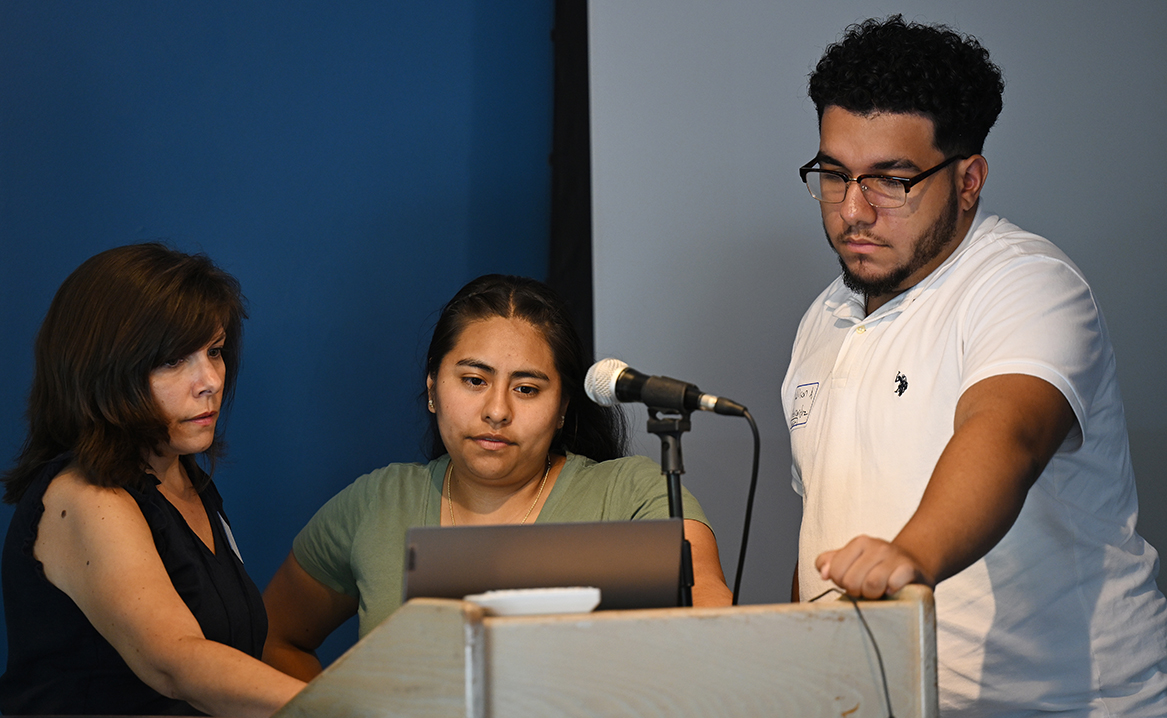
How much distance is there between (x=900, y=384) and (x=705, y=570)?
549 millimetres

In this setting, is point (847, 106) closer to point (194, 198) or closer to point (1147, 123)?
point (1147, 123)

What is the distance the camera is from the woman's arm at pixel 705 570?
1.92 m

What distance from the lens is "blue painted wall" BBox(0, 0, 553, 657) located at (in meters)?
2.62

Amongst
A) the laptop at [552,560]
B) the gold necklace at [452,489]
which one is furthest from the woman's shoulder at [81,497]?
the laptop at [552,560]

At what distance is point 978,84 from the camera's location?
1809 mm

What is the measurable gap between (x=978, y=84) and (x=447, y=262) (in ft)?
4.96

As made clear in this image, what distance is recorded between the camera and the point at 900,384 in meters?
1.76

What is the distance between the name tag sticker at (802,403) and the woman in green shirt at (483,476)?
0.91 ft

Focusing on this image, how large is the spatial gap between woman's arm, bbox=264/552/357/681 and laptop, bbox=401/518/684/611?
137cm

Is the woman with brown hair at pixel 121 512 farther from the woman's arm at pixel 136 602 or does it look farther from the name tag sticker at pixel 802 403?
the name tag sticker at pixel 802 403

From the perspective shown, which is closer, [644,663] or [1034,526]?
[644,663]

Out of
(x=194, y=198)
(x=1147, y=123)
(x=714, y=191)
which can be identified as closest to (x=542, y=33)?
(x=714, y=191)

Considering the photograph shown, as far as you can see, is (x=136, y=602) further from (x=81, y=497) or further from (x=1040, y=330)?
(x=1040, y=330)

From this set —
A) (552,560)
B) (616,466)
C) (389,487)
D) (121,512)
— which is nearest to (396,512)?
(389,487)
